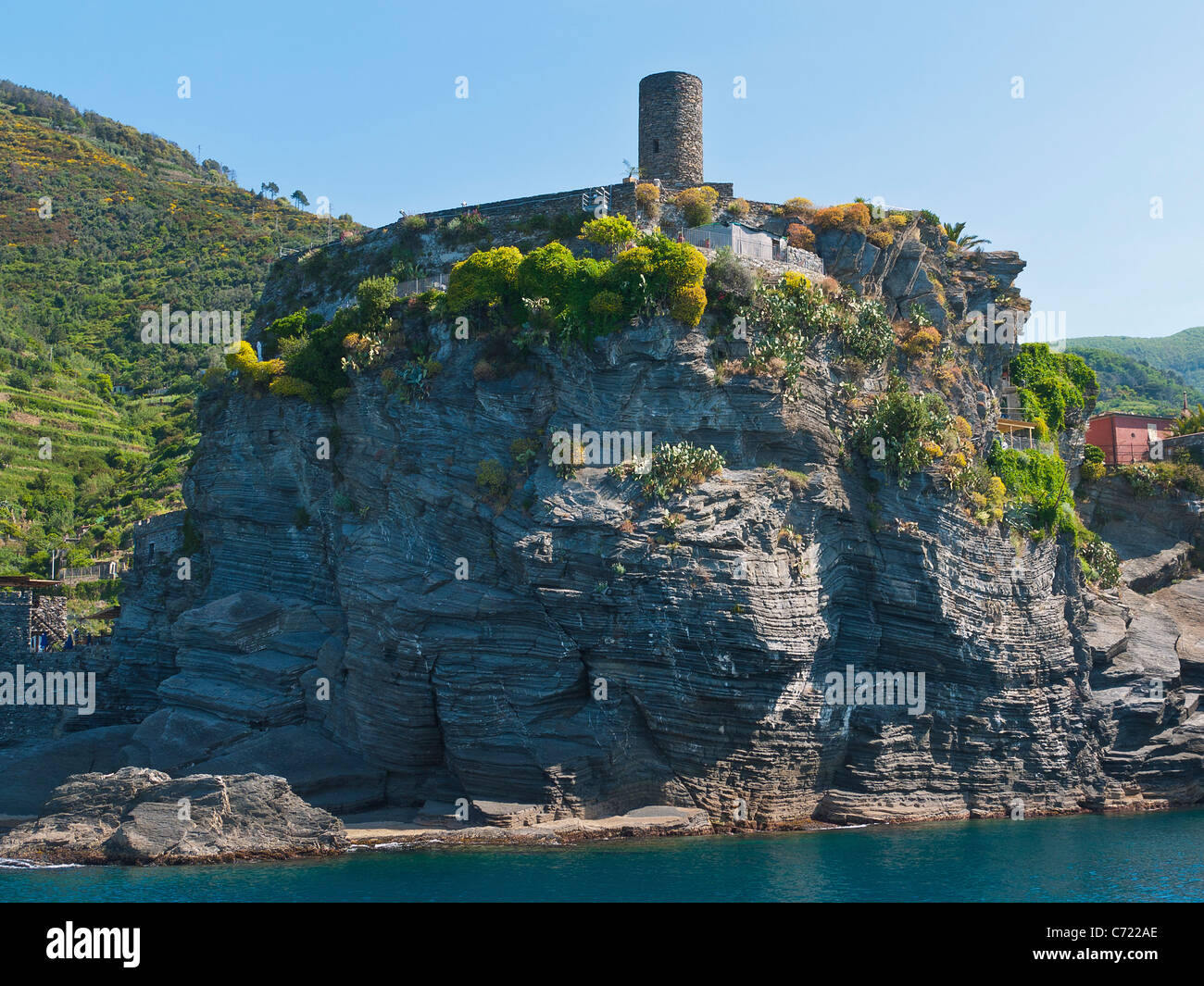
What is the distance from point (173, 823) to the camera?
36125 mm

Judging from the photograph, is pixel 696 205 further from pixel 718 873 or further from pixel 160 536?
pixel 160 536

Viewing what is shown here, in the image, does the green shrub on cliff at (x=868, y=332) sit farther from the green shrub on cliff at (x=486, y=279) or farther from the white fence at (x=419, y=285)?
the white fence at (x=419, y=285)

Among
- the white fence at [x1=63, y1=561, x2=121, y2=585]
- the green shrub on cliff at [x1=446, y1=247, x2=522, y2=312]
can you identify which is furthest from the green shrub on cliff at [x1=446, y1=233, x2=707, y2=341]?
the white fence at [x1=63, y1=561, x2=121, y2=585]

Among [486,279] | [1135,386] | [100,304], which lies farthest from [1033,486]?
[1135,386]

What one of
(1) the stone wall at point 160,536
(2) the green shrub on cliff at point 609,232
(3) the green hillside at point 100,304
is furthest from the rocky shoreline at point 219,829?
(3) the green hillside at point 100,304

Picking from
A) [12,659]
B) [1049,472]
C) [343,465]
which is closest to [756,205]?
[1049,472]

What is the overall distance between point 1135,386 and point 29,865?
134583 millimetres

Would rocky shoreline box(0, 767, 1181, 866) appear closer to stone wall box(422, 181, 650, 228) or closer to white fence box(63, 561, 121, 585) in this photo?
stone wall box(422, 181, 650, 228)

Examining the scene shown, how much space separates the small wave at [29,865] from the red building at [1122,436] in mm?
49243

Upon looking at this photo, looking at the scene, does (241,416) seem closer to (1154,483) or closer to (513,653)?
(513,653)

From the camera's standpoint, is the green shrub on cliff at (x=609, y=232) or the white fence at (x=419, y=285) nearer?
the green shrub on cliff at (x=609, y=232)

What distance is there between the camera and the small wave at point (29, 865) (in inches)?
1379

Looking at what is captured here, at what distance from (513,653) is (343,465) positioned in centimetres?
1150

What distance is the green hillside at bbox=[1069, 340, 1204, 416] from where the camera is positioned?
12838cm
